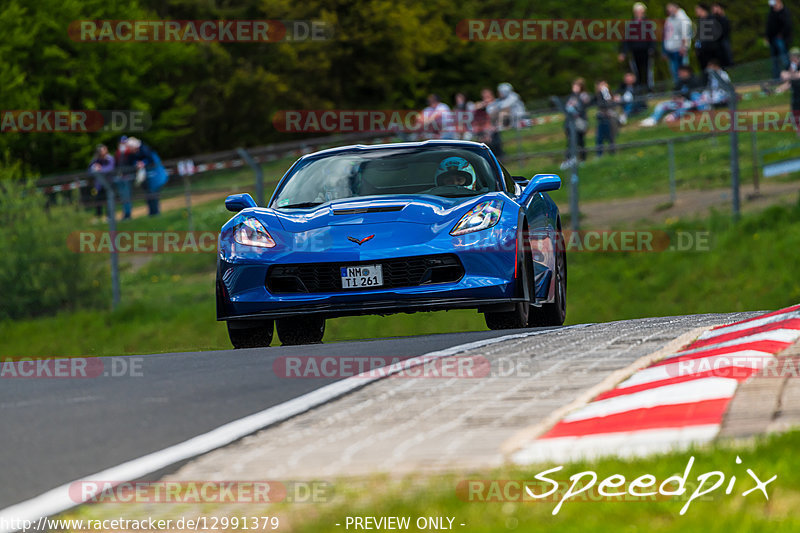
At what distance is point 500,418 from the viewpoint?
19.3 feet

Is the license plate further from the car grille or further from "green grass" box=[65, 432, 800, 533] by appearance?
"green grass" box=[65, 432, 800, 533]

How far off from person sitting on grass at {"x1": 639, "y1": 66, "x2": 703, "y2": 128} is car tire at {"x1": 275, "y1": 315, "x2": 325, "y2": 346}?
12242 mm

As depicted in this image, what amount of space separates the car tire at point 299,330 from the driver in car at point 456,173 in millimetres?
1624

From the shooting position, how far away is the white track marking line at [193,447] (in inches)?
192

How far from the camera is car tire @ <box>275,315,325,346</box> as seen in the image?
11711 millimetres

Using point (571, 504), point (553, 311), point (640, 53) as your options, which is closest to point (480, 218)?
point (553, 311)

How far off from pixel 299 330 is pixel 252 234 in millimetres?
1669

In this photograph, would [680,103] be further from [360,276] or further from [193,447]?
[193,447]

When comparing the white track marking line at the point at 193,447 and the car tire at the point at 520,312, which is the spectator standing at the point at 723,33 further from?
the white track marking line at the point at 193,447

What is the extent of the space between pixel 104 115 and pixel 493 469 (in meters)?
41.4

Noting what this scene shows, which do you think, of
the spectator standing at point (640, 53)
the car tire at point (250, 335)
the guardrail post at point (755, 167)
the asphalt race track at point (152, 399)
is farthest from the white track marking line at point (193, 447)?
the spectator standing at point (640, 53)

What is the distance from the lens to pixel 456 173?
11273 mm

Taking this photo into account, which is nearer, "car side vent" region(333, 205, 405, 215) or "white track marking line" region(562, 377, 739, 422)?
"white track marking line" region(562, 377, 739, 422)

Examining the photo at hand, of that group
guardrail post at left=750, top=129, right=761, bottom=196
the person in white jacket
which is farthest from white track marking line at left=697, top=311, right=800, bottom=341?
the person in white jacket
